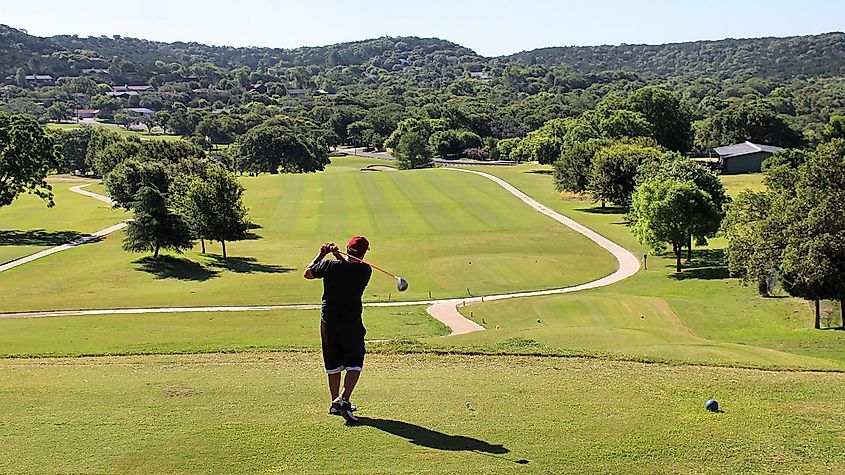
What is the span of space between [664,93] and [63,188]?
100 metres

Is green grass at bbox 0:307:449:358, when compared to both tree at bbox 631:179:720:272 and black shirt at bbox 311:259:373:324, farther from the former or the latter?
tree at bbox 631:179:720:272

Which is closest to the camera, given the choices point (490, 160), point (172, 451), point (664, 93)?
point (172, 451)

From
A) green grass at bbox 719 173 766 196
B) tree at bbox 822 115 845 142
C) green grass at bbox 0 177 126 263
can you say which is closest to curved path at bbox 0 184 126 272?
green grass at bbox 0 177 126 263

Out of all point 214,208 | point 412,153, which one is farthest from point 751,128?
point 214,208

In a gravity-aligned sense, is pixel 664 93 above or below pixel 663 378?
above

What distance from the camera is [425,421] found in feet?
40.5

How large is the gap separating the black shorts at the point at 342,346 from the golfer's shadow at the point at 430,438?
0.86 metres

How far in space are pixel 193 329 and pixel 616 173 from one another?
60.9 m

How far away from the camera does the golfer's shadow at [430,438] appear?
36.6 ft

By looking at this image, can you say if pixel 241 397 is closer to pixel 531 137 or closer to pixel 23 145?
pixel 23 145

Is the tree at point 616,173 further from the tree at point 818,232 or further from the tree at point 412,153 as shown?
the tree at point 412,153

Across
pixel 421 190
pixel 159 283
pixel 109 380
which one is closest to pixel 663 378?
pixel 109 380

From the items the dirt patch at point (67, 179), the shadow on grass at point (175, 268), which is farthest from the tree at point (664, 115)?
the shadow on grass at point (175, 268)

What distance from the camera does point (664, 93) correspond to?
141250mm
